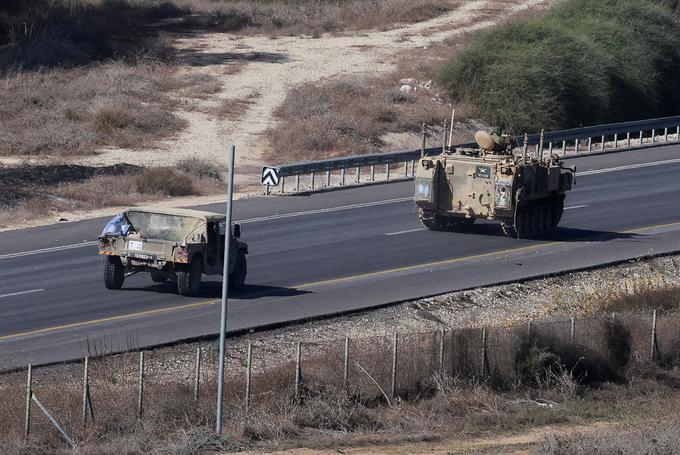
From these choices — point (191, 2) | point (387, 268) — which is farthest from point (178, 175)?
point (191, 2)

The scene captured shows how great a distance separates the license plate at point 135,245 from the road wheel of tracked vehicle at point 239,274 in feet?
6.97

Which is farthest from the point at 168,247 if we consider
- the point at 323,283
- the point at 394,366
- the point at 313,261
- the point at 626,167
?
the point at 626,167

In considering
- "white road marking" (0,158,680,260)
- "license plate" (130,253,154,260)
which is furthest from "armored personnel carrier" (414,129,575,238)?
"license plate" (130,253,154,260)

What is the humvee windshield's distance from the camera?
26.6 metres

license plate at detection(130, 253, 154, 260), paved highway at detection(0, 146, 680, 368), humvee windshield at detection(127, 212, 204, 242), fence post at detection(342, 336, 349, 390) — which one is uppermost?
humvee windshield at detection(127, 212, 204, 242)

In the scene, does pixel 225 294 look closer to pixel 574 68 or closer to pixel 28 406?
pixel 28 406

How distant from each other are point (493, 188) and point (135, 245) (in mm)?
10728

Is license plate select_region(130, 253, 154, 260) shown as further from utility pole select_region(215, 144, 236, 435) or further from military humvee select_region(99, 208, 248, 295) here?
utility pole select_region(215, 144, 236, 435)

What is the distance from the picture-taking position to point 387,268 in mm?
30078

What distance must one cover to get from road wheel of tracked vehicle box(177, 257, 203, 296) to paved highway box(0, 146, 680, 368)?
231 millimetres

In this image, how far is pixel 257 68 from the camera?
6081 cm

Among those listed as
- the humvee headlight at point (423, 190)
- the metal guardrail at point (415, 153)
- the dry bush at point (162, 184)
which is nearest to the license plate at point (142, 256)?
the humvee headlight at point (423, 190)

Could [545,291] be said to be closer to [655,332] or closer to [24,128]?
[655,332]

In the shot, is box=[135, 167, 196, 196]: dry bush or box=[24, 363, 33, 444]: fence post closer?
box=[24, 363, 33, 444]: fence post
